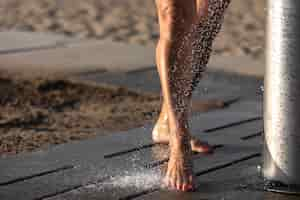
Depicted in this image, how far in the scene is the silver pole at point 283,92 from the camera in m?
3.60

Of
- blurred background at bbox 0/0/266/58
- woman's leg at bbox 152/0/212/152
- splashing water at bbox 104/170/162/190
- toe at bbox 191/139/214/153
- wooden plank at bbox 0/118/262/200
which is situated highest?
blurred background at bbox 0/0/266/58

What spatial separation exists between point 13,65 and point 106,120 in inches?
72.1

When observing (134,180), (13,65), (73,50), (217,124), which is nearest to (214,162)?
(134,180)

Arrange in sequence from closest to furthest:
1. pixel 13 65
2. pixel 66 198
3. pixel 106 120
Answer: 1. pixel 66 198
2. pixel 106 120
3. pixel 13 65

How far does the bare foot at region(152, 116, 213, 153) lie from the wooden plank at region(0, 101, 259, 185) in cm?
6

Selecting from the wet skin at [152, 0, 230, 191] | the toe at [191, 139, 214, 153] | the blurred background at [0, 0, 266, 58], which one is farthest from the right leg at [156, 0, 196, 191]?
the blurred background at [0, 0, 266, 58]

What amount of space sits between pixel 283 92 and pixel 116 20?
6.50 metres

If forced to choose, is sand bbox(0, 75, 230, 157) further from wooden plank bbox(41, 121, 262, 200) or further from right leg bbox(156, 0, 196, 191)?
right leg bbox(156, 0, 196, 191)

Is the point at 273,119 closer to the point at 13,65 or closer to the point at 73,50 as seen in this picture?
the point at 13,65

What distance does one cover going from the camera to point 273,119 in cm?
370

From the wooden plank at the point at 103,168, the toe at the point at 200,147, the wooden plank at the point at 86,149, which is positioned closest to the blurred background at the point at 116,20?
the wooden plank at the point at 86,149

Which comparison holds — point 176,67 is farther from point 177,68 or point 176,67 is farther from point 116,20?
point 116,20

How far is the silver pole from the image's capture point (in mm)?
3602

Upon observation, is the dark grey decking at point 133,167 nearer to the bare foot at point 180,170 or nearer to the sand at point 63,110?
the bare foot at point 180,170
